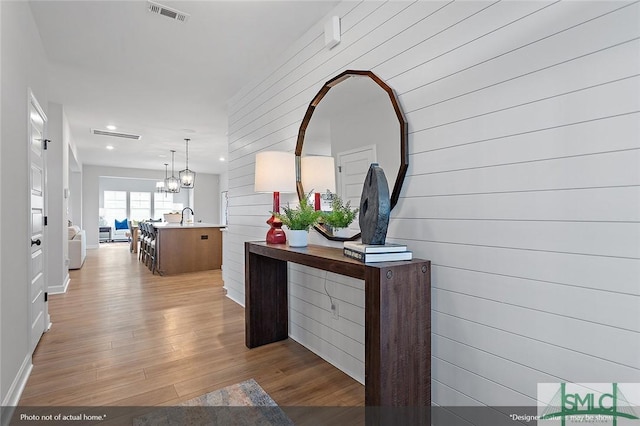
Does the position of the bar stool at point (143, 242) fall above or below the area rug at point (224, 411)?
above

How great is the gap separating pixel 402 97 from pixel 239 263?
292 cm

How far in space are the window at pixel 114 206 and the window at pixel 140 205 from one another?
23 cm

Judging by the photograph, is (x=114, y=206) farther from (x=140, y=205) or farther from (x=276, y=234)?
(x=276, y=234)

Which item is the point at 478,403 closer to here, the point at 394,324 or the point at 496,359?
the point at 496,359

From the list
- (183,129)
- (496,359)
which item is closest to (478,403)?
(496,359)

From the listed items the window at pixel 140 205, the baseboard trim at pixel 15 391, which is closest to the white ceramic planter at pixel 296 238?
the baseboard trim at pixel 15 391

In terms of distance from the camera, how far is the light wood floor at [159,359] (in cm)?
208

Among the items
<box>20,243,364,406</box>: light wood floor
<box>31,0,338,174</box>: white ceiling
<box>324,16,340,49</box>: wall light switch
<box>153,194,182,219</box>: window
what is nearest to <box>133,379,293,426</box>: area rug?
<box>20,243,364,406</box>: light wood floor

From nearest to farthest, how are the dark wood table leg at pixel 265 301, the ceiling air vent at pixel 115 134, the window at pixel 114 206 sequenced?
1. the dark wood table leg at pixel 265 301
2. the ceiling air vent at pixel 115 134
3. the window at pixel 114 206

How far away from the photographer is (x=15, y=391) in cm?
198

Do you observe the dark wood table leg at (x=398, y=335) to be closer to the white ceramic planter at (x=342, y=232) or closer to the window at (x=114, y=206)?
the white ceramic planter at (x=342, y=232)

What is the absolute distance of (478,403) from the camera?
1.56 m

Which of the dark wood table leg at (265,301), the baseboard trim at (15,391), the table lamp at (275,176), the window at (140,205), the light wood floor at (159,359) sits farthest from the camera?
the window at (140,205)

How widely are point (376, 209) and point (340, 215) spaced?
0.56 meters
